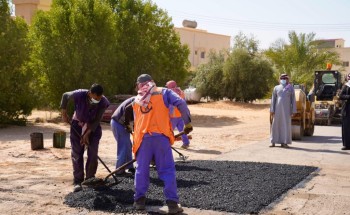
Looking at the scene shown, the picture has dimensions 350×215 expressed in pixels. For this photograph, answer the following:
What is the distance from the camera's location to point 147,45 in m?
26.2

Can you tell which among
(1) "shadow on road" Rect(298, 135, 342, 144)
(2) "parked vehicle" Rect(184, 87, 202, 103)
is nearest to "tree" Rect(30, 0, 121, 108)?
(1) "shadow on road" Rect(298, 135, 342, 144)

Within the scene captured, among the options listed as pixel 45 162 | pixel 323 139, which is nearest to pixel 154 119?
pixel 45 162

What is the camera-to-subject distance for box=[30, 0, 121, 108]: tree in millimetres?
21953

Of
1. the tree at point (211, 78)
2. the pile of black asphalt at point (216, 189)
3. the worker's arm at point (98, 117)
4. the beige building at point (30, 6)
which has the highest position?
the beige building at point (30, 6)

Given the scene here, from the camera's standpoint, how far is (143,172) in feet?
20.9

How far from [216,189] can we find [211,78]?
1270 inches

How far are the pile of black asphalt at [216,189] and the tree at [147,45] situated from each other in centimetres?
1583

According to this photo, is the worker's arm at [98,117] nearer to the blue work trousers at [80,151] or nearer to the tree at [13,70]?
the blue work trousers at [80,151]

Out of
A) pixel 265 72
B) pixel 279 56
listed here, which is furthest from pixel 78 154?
pixel 279 56

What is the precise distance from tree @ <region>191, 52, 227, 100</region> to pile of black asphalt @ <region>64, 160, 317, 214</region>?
29.7 m

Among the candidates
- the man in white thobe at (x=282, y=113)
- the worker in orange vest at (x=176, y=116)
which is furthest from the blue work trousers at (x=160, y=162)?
the man in white thobe at (x=282, y=113)

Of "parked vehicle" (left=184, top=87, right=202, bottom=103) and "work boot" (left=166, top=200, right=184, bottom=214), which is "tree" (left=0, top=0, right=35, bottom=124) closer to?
"work boot" (left=166, top=200, right=184, bottom=214)

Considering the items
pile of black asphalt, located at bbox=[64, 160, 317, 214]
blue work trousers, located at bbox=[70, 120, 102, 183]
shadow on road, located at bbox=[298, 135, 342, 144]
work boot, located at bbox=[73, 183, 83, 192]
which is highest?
blue work trousers, located at bbox=[70, 120, 102, 183]

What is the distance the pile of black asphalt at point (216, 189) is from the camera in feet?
22.0
